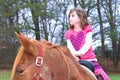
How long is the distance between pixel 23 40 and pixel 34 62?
0.68 feet

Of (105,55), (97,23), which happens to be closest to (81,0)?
(97,23)

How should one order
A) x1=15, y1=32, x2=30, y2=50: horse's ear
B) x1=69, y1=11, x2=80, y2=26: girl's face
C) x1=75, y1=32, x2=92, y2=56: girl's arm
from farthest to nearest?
1. x1=69, y1=11, x2=80, y2=26: girl's face
2. x1=75, y1=32, x2=92, y2=56: girl's arm
3. x1=15, y1=32, x2=30, y2=50: horse's ear

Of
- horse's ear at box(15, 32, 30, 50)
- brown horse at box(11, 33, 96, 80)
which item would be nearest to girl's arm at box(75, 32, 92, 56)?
brown horse at box(11, 33, 96, 80)

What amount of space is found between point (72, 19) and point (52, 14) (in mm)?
32271

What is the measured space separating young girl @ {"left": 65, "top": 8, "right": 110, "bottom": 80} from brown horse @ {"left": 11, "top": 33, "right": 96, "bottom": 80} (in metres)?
0.68

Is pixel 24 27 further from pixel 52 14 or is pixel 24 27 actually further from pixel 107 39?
pixel 107 39

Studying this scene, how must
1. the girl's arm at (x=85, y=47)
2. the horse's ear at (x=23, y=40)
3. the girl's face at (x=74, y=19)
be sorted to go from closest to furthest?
1. the horse's ear at (x=23, y=40)
2. the girl's arm at (x=85, y=47)
3. the girl's face at (x=74, y=19)

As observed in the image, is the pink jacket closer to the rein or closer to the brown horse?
the brown horse

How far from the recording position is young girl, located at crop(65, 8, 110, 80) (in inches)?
135

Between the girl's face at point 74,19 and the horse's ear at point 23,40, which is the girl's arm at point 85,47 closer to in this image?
the girl's face at point 74,19

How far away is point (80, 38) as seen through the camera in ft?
11.5

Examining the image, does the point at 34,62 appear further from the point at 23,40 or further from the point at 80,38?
the point at 80,38

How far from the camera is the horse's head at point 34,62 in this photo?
8.09 ft

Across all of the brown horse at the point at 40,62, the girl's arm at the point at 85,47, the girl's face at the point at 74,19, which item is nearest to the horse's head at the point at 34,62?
the brown horse at the point at 40,62
